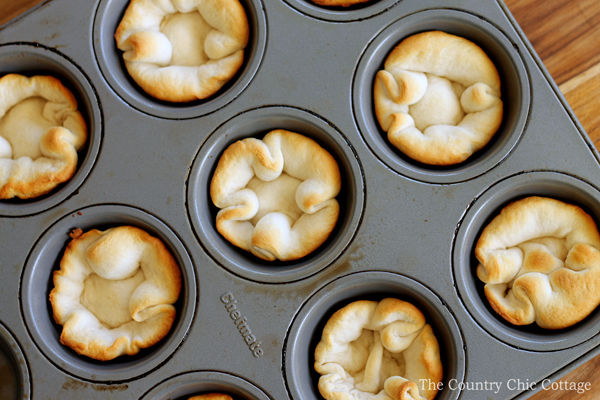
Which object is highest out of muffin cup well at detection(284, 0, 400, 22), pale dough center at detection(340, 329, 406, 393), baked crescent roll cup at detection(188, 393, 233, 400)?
muffin cup well at detection(284, 0, 400, 22)

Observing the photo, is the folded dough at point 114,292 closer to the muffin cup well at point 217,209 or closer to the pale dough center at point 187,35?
the muffin cup well at point 217,209

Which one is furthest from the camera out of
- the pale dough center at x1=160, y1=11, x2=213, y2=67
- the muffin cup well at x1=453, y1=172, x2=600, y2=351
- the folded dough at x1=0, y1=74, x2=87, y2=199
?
the pale dough center at x1=160, y1=11, x2=213, y2=67

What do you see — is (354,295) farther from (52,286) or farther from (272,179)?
(52,286)

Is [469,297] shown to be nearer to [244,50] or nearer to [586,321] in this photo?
[586,321]

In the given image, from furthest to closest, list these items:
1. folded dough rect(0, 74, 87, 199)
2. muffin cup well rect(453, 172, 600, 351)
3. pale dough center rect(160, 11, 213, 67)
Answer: pale dough center rect(160, 11, 213, 67) → folded dough rect(0, 74, 87, 199) → muffin cup well rect(453, 172, 600, 351)

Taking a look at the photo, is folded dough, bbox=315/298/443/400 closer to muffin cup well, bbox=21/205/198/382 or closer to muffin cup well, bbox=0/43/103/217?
muffin cup well, bbox=21/205/198/382

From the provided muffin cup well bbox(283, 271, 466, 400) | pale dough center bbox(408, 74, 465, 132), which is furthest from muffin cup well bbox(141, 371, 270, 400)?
pale dough center bbox(408, 74, 465, 132)

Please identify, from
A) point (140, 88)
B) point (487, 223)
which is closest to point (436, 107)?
point (487, 223)
